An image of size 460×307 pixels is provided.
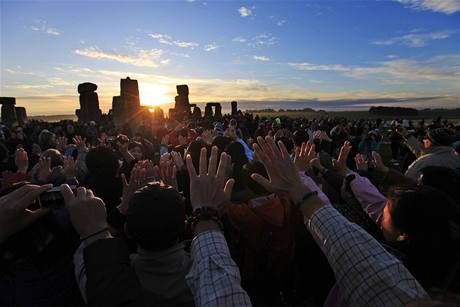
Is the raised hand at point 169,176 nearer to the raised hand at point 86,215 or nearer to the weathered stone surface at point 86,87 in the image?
the raised hand at point 86,215

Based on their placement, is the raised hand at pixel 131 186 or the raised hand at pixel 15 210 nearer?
the raised hand at pixel 15 210

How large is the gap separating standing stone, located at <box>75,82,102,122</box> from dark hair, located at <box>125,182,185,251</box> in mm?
23314

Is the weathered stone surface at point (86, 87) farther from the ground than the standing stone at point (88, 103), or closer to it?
farther from the ground

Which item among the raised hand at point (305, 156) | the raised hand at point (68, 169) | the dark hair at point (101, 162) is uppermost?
the raised hand at point (305, 156)

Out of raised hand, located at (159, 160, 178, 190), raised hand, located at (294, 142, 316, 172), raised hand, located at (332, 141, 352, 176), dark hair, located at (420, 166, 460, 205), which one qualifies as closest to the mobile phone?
raised hand, located at (159, 160, 178, 190)

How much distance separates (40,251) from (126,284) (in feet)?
2.49

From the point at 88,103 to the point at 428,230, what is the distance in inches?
968

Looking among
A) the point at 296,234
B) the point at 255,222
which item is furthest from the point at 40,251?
the point at 296,234

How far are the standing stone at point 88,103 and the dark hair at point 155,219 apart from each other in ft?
76.5

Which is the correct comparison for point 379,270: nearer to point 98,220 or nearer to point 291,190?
point 291,190

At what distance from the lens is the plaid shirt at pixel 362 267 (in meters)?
1.17

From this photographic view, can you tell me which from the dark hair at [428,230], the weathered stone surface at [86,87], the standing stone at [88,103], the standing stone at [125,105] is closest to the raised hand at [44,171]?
the dark hair at [428,230]

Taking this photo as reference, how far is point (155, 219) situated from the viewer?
5.02ft

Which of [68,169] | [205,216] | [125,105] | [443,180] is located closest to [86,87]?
[125,105]
